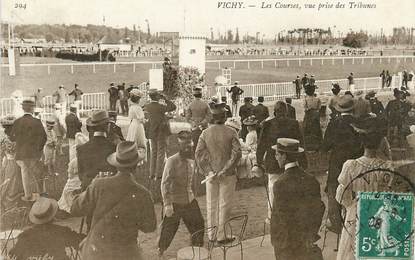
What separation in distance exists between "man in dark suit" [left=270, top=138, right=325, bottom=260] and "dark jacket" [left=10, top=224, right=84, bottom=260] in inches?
58.3

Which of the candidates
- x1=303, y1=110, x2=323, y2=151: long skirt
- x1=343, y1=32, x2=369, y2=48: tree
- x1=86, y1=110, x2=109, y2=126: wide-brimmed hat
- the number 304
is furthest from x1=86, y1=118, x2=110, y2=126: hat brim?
x1=343, y1=32, x2=369, y2=48: tree

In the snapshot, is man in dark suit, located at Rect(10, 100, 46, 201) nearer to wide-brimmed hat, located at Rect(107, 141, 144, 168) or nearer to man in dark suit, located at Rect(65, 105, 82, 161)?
man in dark suit, located at Rect(65, 105, 82, 161)

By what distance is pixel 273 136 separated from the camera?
4281 millimetres

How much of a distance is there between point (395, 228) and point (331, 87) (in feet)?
4.13

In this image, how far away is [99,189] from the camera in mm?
3740

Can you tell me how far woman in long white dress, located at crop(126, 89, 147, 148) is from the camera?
13.8ft

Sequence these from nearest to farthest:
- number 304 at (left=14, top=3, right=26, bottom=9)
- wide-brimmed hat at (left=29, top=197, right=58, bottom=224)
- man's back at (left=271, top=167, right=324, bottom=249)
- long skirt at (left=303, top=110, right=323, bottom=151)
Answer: wide-brimmed hat at (left=29, top=197, right=58, bottom=224) → number 304 at (left=14, top=3, right=26, bottom=9) → man's back at (left=271, top=167, right=324, bottom=249) → long skirt at (left=303, top=110, right=323, bottom=151)

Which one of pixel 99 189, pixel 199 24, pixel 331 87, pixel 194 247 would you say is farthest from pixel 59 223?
pixel 331 87

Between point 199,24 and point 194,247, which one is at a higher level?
point 199,24

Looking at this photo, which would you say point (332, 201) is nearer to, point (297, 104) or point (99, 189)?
point (297, 104)

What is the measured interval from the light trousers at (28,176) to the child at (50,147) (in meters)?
0.11

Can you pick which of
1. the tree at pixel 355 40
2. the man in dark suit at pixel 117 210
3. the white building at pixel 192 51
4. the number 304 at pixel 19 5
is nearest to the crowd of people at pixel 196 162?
the man in dark suit at pixel 117 210

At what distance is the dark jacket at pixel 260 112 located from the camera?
4.44m

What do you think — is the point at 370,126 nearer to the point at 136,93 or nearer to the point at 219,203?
the point at 219,203
